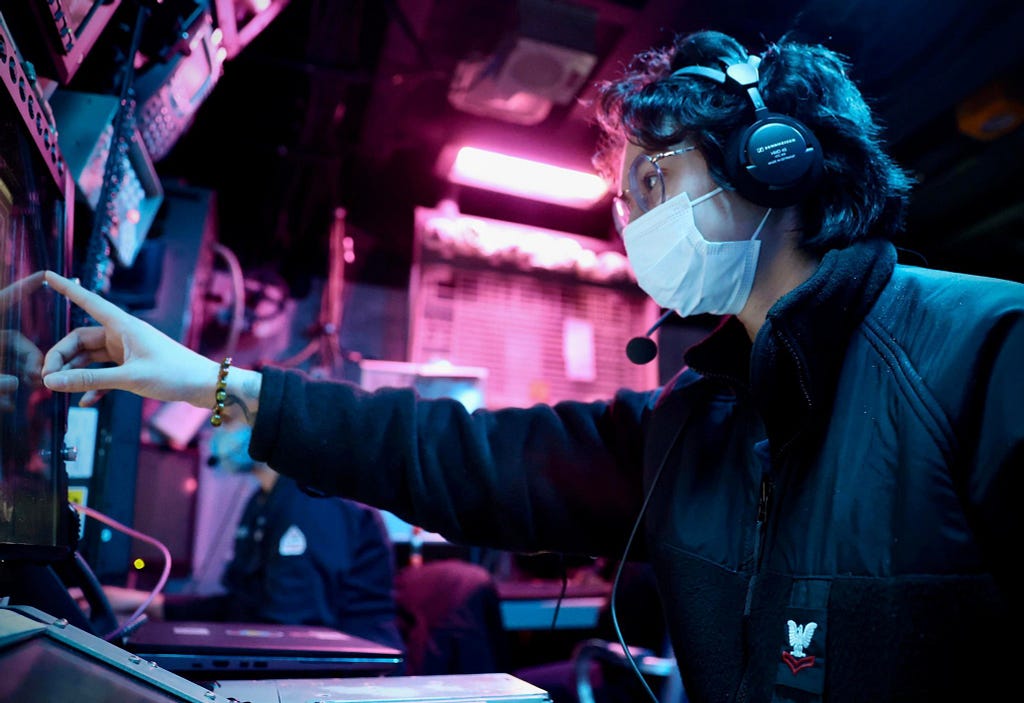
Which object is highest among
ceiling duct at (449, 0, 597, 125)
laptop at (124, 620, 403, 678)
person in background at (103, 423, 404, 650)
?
ceiling duct at (449, 0, 597, 125)

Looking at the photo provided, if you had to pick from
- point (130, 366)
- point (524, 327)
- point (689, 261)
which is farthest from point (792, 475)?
point (524, 327)

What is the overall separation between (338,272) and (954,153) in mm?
2835

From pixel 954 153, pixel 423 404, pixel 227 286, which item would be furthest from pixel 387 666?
pixel 954 153

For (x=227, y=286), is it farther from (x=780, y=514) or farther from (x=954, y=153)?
(x=954, y=153)

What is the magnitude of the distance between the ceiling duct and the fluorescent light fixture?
274 millimetres

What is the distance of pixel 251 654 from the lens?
0.96 metres

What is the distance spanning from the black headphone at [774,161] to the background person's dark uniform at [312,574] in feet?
5.00

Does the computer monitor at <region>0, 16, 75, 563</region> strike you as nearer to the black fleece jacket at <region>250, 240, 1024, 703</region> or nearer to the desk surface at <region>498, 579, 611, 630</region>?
the black fleece jacket at <region>250, 240, 1024, 703</region>

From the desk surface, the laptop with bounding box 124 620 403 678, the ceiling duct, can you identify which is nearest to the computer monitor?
the laptop with bounding box 124 620 403 678

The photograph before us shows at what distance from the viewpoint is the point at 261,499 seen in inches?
110

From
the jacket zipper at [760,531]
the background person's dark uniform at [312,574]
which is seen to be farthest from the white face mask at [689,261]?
the background person's dark uniform at [312,574]

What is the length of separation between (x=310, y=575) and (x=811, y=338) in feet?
5.74

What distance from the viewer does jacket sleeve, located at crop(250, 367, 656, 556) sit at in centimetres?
103

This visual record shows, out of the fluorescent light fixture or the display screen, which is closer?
the display screen
